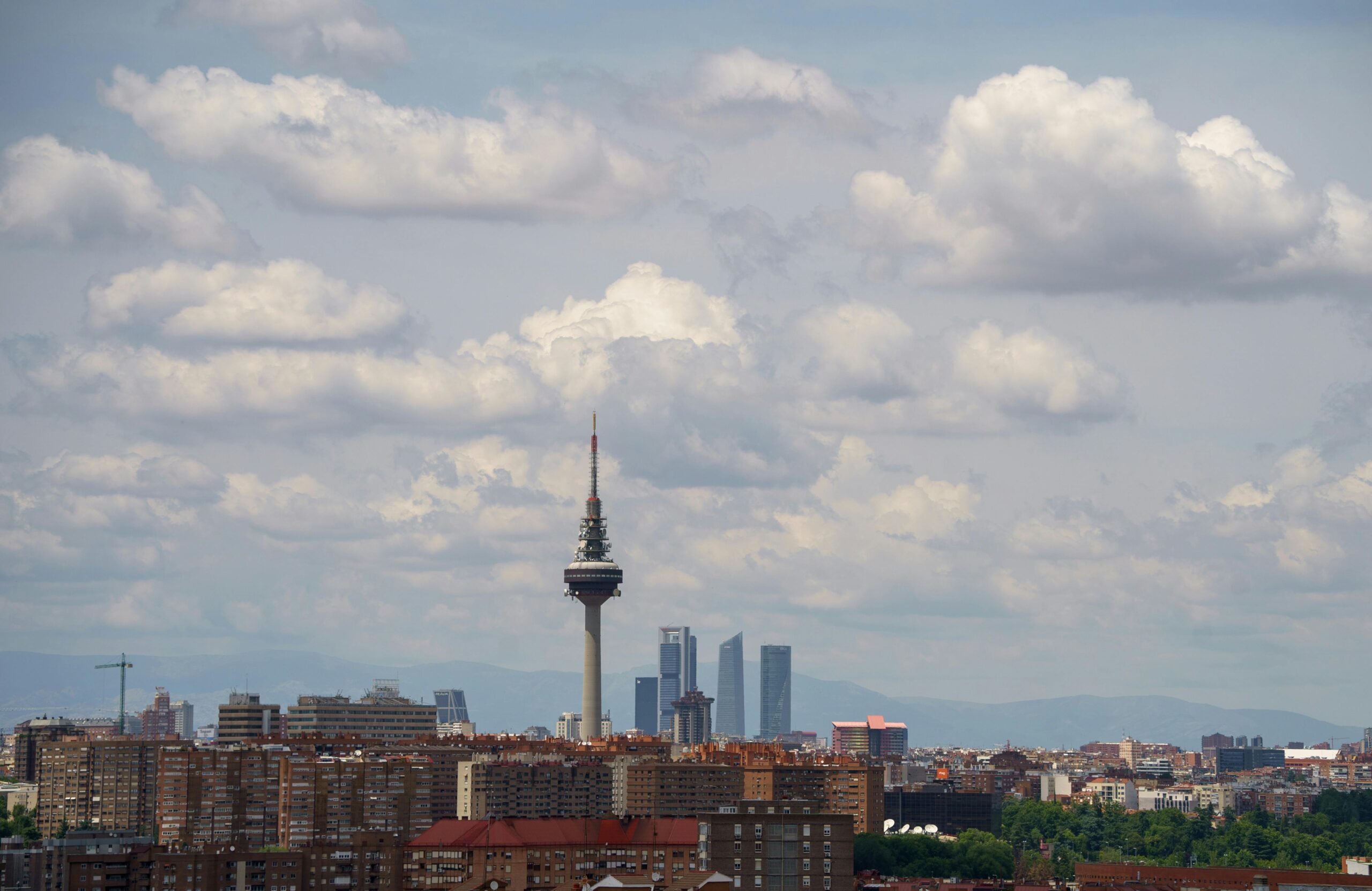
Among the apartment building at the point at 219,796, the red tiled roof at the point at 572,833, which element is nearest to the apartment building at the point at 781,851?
the red tiled roof at the point at 572,833

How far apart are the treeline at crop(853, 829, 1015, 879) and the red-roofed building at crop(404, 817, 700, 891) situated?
222ft

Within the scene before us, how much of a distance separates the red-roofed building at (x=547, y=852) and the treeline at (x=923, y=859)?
6767 centimetres

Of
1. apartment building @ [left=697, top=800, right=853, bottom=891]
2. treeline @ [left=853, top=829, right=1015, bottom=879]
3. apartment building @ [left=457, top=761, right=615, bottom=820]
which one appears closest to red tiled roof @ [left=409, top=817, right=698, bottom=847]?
apartment building @ [left=697, top=800, right=853, bottom=891]

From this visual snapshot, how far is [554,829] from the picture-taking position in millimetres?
114562

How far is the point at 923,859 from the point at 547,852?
78994mm

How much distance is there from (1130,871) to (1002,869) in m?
15.3

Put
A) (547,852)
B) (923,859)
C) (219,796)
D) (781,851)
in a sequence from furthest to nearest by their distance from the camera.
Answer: (923,859), (219,796), (547,852), (781,851)

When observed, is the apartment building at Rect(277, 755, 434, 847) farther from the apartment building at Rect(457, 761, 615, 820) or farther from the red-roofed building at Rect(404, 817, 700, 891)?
the red-roofed building at Rect(404, 817, 700, 891)

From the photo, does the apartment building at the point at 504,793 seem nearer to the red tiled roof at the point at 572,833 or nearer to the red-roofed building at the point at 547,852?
the red-roofed building at the point at 547,852

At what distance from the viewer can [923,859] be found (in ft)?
606

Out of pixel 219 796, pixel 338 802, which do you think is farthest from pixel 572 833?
pixel 219 796

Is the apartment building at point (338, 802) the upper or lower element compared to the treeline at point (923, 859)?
upper

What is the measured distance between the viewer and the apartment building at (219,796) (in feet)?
547

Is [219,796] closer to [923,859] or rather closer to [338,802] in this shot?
[338,802]
